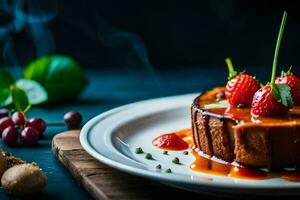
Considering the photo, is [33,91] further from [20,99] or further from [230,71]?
[230,71]

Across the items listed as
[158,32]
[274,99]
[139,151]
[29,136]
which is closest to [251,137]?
[274,99]

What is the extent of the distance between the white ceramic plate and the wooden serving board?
0.04 meters

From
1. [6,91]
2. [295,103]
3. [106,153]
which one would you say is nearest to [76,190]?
[106,153]

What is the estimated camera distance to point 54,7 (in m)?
4.43

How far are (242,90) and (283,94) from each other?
0.60ft

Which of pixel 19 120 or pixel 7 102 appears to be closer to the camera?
pixel 19 120

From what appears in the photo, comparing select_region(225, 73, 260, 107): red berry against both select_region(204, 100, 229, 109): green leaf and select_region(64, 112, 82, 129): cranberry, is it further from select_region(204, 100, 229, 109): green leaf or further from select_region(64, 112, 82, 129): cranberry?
select_region(64, 112, 82, 129): cranberry

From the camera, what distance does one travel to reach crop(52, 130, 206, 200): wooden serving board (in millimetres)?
1810

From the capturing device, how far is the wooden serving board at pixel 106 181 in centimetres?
181

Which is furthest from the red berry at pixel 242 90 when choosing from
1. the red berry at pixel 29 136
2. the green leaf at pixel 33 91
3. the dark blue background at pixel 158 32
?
the dark blue background at pixel 158 32

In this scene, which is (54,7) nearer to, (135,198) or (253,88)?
(253,88)

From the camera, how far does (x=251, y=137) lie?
208cm

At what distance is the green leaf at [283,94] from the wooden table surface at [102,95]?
0.64 metres

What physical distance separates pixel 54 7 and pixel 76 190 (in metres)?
2.61
